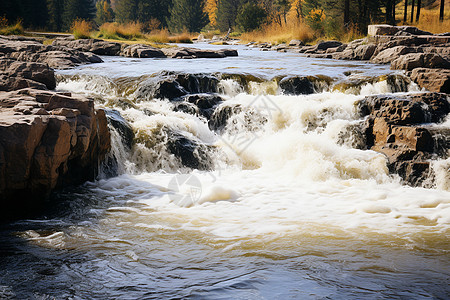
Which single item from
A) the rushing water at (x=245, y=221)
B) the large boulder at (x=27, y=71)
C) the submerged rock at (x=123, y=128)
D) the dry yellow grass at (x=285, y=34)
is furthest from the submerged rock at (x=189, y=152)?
the dry yellow grass at (x=285, y=34)

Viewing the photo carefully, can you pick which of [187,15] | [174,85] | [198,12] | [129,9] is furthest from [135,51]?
[129,9]

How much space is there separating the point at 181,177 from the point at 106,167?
1225 mm

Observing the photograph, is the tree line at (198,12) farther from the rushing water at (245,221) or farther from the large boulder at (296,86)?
the rushing water at (245,221)

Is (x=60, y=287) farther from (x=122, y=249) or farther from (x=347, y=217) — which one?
(x=347, y=217)

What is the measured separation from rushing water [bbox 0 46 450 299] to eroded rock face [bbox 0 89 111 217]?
1.12ft

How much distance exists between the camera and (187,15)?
49781 millimetres

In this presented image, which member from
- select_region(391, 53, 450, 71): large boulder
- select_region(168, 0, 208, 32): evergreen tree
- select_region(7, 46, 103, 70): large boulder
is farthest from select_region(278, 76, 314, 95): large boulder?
select_region(168, 0, 208, 32): evergreen tree

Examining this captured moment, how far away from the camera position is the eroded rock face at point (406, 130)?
6.83 m

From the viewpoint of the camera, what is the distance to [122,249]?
414cm

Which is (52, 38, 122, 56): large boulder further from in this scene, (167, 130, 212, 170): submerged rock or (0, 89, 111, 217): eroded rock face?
(0, 89, 111, 217): eroded rock face

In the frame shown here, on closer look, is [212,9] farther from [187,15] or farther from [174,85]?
[174,85]

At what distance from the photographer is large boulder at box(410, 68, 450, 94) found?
30.5 feet

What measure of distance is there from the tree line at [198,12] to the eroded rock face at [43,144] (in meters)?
20.3

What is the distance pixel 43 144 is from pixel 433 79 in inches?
330
